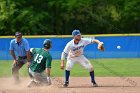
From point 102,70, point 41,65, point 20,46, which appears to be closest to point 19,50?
point 20,46

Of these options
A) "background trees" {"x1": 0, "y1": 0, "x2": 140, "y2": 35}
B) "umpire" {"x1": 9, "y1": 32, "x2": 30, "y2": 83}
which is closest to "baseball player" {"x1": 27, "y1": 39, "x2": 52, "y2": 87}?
"umpire" {"x1": 9, "y1": 32, "x2": 30, "y2": 83}

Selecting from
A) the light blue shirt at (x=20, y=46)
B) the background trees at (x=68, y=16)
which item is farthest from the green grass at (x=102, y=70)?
the background trees at (x=68, y=16)

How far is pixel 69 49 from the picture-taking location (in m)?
14.4

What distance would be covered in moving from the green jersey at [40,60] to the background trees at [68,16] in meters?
26.8

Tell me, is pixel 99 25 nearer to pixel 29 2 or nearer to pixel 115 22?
pixel 115 22

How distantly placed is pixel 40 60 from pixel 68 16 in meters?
29.1

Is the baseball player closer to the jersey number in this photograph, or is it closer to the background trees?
the jersey number

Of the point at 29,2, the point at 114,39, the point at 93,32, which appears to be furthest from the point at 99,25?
the point at 114,39

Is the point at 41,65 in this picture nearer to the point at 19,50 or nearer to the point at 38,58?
the point at 38,58

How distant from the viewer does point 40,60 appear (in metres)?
13.1

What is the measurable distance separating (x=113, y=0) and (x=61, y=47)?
1331cm

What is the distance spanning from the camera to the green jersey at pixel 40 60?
515 inches

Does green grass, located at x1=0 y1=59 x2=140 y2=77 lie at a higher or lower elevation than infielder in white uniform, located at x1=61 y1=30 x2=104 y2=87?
lower

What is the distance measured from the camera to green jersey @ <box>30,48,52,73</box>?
13.1 m
